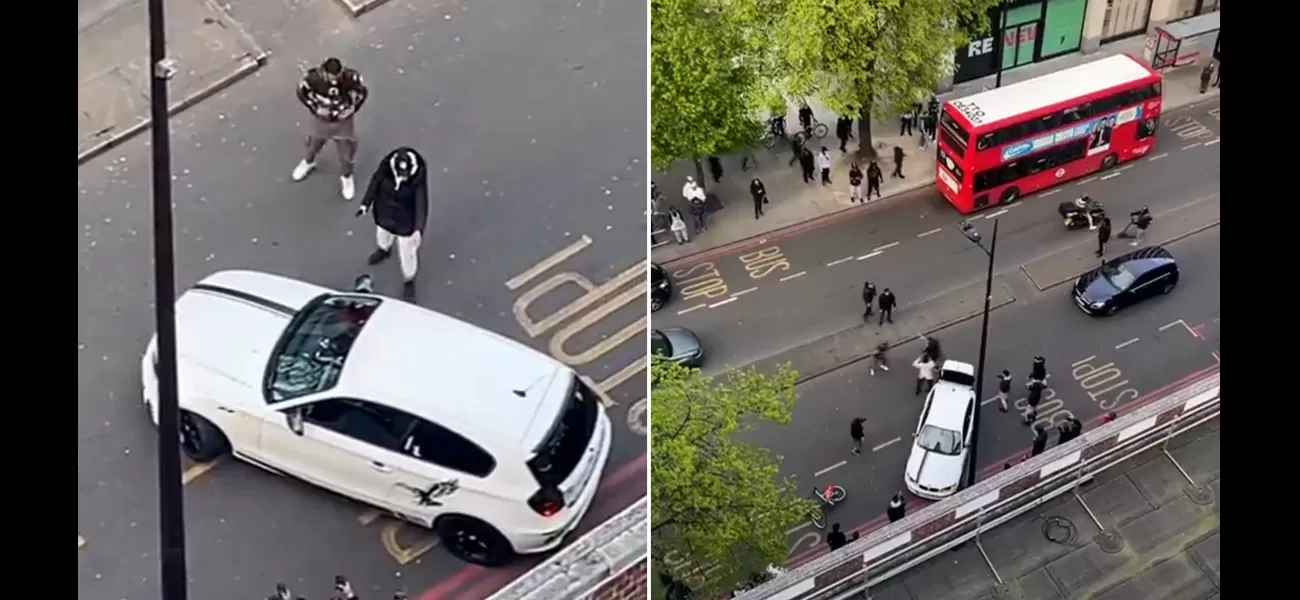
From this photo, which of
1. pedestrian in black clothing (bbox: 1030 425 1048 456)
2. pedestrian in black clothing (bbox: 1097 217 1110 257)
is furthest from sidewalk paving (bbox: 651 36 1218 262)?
pedestrian in black clothing (bbox: 1030 425 1048 456)

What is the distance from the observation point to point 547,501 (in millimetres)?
7281

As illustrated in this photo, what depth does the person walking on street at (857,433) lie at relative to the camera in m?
14.1

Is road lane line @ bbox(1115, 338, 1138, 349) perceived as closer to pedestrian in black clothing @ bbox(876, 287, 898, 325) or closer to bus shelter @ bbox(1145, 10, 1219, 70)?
pedestrian in black clothing @ bbox(876, 287, 898, 325)

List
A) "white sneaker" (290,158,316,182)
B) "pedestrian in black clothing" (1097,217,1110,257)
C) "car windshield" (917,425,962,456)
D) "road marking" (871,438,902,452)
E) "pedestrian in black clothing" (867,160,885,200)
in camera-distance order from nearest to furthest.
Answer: "white sneaker" (290,158,316,182)
"car windshield" (917,425,962,456)
"road marking" (871,438,902,452)
"pedestrian in black clothing" (1097,217,1110,257)
"pedestrian in black clothing" (867,160,885,200)

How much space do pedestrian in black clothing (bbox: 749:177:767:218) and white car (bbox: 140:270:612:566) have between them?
32.5ft

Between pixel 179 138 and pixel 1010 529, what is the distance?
373 inches

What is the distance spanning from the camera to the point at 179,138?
7539 millimetres

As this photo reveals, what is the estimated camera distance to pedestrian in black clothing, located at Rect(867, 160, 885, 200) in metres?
17.2

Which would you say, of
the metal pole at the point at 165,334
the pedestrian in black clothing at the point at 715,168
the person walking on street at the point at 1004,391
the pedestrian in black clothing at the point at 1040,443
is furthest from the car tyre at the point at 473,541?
the pedestrian in black clothing at the point at 715,168

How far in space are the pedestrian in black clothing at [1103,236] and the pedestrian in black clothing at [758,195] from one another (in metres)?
4.22

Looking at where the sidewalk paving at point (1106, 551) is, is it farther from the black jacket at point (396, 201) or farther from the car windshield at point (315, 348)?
the car windshield at point (315, 348)

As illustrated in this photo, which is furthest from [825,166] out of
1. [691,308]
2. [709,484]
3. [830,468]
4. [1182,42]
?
[709,484]

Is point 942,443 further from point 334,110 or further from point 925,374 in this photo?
point 334,110
